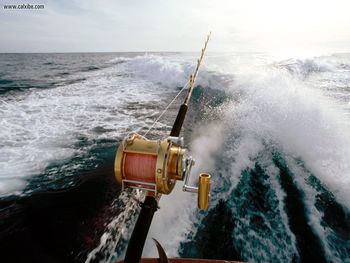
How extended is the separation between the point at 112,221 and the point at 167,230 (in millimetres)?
864

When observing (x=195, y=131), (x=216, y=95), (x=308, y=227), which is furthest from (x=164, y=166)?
(x=216, y=95)

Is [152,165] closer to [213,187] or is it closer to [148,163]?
[148,163]

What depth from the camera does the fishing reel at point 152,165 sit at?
1.77m

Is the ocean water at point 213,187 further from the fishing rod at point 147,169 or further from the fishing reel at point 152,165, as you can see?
the fishing reel at point 152,165

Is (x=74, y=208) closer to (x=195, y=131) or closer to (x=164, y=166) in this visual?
(x=164, y=166)

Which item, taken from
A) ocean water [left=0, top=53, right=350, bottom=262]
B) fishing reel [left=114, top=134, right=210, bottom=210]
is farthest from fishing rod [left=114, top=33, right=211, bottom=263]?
ocean water [left=0, top=53, right=350, bottom=262]

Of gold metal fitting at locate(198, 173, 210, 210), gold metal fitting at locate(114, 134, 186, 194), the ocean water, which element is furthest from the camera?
the ocean water

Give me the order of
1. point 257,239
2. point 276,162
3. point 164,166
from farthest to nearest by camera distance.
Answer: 1. point 276,162
2. point 257,239
3. point 164,166

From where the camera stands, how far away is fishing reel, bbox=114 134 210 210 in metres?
1.77

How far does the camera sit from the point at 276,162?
17.5 ft

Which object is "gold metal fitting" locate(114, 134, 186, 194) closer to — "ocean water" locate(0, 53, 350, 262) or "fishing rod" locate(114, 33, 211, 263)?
"fishing rod" locate(114, 33, 211, 263)

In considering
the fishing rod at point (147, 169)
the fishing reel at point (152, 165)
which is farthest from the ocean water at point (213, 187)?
the fishing reel at point (152, 165)

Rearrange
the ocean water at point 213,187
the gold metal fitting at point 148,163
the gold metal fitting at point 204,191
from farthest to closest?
the ocean water at point 213,187
the gold metal fitting at point 148,163
the gold metal fitting at point 204,191

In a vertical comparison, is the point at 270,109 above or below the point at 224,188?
above
